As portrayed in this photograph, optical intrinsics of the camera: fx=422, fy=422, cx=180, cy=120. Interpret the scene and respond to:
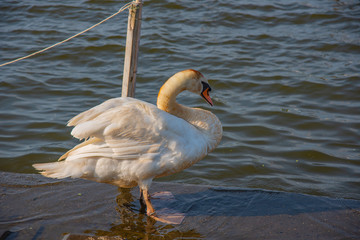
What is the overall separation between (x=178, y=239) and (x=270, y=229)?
2.72 ft

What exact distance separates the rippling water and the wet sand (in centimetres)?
75

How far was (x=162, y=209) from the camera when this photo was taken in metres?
4.08

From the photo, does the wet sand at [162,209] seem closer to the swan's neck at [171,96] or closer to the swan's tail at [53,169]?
the swan's tail at [53,169]

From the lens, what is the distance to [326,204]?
13.9 feet

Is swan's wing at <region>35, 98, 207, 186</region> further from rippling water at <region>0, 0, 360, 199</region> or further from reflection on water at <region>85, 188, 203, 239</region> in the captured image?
rippling water at <region>0, 0, 360, 199</region>

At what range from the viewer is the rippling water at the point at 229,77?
5574mm

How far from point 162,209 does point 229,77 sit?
15.1 feet

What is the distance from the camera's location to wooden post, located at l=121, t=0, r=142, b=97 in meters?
4.41

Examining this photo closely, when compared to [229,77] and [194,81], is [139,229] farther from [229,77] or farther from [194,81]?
[229,77]

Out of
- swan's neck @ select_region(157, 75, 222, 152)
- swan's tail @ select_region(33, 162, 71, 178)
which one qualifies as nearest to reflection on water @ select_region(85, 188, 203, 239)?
swan's tail @ select_region(33, 162, 71, 178)

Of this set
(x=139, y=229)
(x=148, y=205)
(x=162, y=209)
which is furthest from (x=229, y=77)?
(x=139, y=229)

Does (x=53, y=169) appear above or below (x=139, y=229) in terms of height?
above

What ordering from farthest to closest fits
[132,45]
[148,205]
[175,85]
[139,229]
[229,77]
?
1. [229,77]
2. [132,45]
3. [175,85]
4. [148,205]
5. [139,229]

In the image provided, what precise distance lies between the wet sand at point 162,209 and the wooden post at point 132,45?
1132 millimetres
